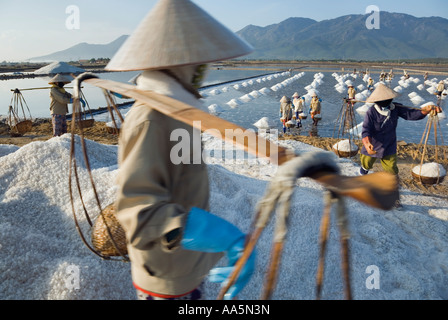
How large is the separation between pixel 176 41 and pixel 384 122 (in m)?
3.26

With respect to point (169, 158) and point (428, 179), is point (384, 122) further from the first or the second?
point (169, 158)

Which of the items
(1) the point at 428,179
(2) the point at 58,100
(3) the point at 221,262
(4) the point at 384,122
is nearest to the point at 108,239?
Result: (3) the point at 221,262

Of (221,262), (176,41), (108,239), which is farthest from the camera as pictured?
(221,262)

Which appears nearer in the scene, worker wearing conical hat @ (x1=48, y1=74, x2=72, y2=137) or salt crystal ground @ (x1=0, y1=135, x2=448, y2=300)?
salt crystal ground @ (x1=0, y1=135, x2=448, y2=300)

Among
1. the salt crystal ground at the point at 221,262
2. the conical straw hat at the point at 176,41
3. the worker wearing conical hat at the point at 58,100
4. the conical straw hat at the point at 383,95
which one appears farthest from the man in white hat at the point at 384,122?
the worker wearing conical hat at the point at 58,100

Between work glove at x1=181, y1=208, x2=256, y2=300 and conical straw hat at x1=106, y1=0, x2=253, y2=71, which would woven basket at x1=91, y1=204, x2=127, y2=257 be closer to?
work glove at x1=181, y1=208, x2=256, y2=300

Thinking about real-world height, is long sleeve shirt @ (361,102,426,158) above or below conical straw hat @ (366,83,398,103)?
below

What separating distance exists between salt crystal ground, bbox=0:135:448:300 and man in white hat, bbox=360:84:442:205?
2.51ft

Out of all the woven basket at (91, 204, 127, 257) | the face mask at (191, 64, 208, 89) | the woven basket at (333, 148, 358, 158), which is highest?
the face mask at (191, 64, 208, 89)

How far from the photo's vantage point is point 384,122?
328 cm

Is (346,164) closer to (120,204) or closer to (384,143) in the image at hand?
(384,143)

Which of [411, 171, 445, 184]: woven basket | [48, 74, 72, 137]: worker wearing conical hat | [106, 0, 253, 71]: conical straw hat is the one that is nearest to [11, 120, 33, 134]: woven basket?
[48, 74, 72, 137]: worker wearing conical hat

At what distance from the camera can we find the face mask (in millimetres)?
852
